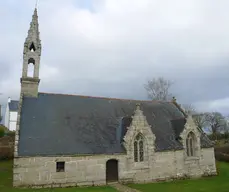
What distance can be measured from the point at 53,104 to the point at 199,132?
15.1m

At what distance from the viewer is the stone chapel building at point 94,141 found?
17.8 m

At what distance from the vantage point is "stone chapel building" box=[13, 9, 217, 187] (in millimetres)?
17750

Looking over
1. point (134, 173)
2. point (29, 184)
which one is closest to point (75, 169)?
point (29, 184)

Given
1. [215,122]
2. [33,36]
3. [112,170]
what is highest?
[33,36]

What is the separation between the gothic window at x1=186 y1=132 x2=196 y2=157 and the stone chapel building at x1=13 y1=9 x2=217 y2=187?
98 millimetres

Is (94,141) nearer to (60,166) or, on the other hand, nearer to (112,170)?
(112,170)

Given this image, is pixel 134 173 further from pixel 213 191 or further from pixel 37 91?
pixel 37 91

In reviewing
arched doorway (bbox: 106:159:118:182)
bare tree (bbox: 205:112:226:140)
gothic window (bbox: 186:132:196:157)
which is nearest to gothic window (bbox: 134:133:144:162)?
arched doorway (bbox: 106:159:118:182)

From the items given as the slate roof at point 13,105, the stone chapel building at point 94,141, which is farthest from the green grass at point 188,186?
the slate roof at point 13,105

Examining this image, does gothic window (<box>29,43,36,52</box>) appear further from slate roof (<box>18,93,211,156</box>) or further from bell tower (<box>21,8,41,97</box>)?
slate roof (<box>18,93,211,156</box>)

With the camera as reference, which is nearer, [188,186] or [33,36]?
[188,186]

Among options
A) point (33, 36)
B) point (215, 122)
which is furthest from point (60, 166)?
point (215, 122)

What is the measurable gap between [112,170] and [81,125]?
15.8ft

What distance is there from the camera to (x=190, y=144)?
2339cm
